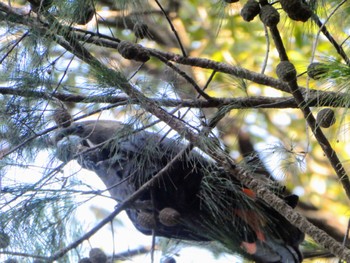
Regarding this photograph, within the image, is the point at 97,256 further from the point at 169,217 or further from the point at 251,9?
the point at 251,9

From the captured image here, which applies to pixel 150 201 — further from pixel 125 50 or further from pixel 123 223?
pixel 125 50

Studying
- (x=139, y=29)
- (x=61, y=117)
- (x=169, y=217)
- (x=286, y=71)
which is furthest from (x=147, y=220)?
(x=286, y=71)

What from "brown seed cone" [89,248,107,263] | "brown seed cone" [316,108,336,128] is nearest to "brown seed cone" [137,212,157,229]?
"brown seed cone" [89,248,107,263]

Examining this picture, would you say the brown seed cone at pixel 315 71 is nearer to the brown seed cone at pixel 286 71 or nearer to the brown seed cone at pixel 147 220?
the brown seed cone at pixel 286 71

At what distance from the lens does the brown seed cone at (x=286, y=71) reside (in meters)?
1.76

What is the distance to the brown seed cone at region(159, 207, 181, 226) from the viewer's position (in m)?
2.15

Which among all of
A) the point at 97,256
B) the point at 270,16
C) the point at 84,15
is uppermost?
the point at 84,15

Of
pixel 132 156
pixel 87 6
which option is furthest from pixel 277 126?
pixel 87 6

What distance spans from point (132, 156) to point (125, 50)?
1.56ft

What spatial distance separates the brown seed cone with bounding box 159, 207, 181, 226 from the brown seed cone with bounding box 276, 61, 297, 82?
579 millimetres

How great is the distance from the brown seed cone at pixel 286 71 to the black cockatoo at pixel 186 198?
0.41 m

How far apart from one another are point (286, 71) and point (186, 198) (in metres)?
0.69

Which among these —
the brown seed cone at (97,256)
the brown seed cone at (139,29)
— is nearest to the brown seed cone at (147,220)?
the brown seed cone at (97,256)

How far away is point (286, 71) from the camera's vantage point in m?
1.75
